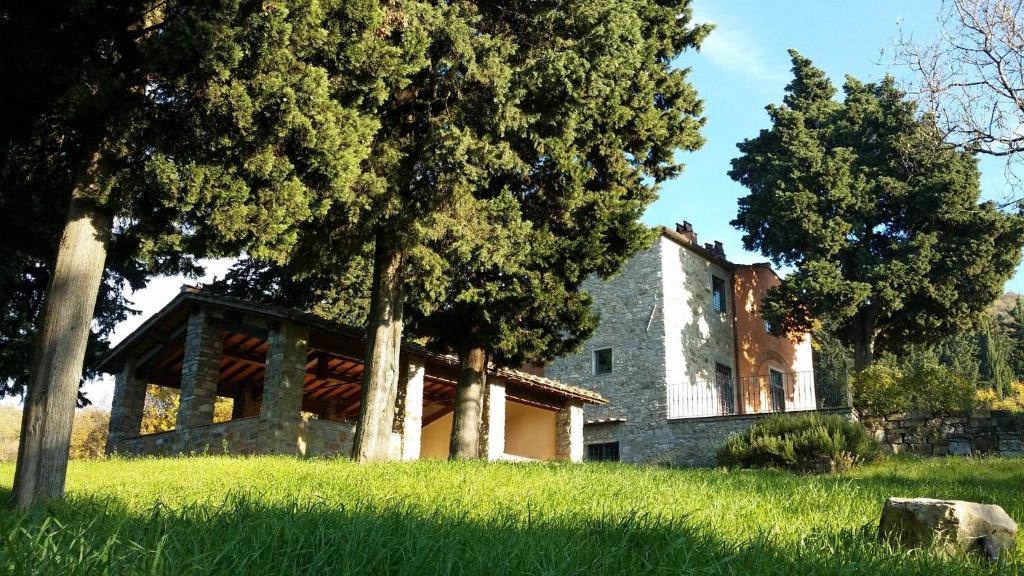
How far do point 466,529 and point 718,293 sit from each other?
25.1m

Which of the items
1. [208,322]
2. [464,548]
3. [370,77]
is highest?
[370,77]

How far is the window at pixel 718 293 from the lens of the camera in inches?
1086

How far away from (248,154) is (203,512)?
5322 mm

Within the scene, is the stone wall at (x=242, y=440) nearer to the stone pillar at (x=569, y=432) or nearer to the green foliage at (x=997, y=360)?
the stone pillar at (x=569, y=432)

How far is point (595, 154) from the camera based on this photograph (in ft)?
43.8

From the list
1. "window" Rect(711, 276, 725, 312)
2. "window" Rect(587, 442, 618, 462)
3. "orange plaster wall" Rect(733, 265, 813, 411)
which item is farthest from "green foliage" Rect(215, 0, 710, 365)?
"orange plaster wall" Rect(733, 265, 813, 411)

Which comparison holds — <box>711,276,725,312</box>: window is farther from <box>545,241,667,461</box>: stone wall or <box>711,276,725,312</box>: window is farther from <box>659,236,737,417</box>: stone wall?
<box>545,241,667,461</box>: stone wall

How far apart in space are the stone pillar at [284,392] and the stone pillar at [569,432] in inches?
313

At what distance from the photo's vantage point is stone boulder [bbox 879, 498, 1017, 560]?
Result: 4613 mm

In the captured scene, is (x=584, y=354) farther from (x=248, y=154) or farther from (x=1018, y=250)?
(x=248, y=154)

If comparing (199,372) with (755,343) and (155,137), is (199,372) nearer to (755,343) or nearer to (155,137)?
(155,137)

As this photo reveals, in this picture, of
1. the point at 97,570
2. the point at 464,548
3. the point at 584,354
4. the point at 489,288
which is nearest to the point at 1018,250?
the point at 584,354

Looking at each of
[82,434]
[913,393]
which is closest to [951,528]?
[913,393]

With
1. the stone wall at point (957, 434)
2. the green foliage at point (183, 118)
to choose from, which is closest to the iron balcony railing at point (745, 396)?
the stone wall at point (957, 434)
